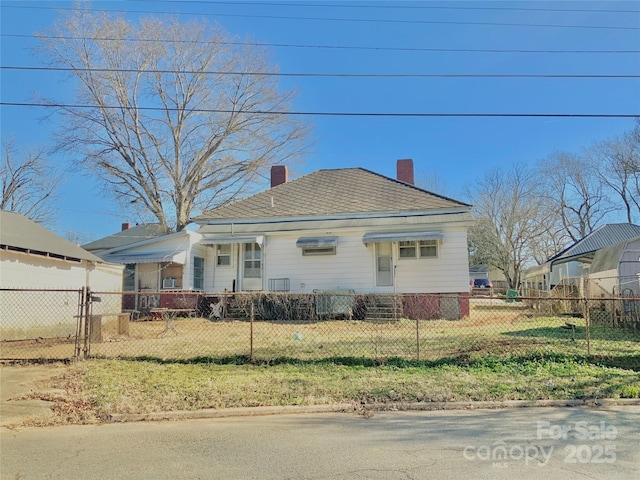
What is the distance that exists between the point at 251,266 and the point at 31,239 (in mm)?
8315

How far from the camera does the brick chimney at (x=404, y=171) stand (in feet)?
69.6

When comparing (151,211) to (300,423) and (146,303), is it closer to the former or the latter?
(146,303)

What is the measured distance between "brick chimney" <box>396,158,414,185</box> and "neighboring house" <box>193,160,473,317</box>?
198 centimetres

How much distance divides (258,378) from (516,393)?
3.84 meters

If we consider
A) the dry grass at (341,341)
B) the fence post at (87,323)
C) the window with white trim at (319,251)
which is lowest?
the dry grass at (341,341)

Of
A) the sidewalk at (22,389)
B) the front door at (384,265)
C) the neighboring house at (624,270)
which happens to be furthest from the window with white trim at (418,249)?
the sidewalk at (22,389)

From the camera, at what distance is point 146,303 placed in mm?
16844

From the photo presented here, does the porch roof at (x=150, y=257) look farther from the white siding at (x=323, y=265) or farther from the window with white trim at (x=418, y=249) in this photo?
the window with white trim at (x=418, y=249)

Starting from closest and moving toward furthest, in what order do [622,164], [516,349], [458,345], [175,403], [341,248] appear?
[175,403], [516,349], [458,345], [341,248], [622,164]

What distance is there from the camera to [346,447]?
4148 mm

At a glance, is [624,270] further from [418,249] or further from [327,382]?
[327,382]

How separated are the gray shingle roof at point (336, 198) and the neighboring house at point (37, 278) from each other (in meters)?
7.23

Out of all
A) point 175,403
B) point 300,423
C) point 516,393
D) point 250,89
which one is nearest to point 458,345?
point 516,393

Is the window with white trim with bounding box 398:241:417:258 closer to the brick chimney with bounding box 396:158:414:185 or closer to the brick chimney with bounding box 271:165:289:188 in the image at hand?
the brick chimney with bounding box 396:158:414:185
